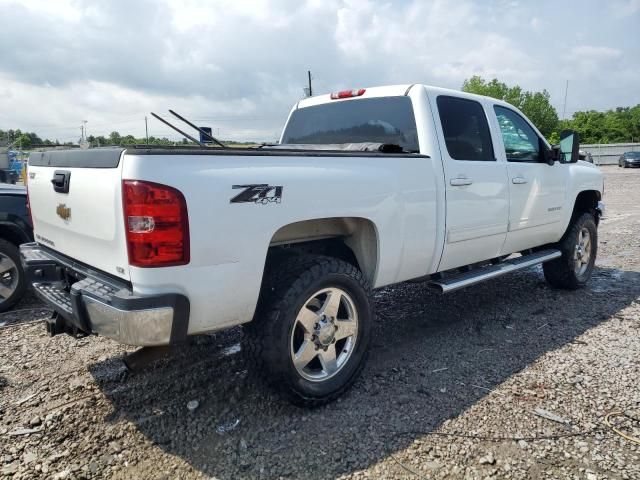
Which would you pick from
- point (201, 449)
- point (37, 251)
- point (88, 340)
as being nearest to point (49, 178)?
point (37, 251)

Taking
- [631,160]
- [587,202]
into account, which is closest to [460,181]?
[587,202]

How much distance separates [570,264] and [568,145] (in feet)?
4.28

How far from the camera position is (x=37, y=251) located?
3422 millimetres

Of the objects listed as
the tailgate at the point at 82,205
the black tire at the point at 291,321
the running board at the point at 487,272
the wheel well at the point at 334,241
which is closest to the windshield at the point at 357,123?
the wheel well at the point at 334,241

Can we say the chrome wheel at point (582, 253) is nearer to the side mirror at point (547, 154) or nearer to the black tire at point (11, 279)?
the side mirror at point (547, 154)

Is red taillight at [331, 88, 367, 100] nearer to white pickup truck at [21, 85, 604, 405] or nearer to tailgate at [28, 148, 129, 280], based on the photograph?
white pickup truck at [21, 85, 604, 405]

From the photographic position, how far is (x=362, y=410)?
3082mm

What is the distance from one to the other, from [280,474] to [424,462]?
2.46 ft

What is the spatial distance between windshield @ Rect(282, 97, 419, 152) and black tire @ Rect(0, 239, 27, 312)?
2835 mm

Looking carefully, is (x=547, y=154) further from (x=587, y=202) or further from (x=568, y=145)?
(x=587, y=202)

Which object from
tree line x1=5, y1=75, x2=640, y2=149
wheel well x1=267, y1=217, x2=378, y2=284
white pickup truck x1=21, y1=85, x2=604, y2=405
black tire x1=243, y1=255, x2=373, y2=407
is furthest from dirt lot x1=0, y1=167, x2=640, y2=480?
tree line x1=5, y1=75, x2=640, y2=149

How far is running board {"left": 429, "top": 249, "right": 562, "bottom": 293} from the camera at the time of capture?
3859 millimetres

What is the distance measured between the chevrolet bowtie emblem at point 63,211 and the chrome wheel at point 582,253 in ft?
16.7

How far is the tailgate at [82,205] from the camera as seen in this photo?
2.44 meters
